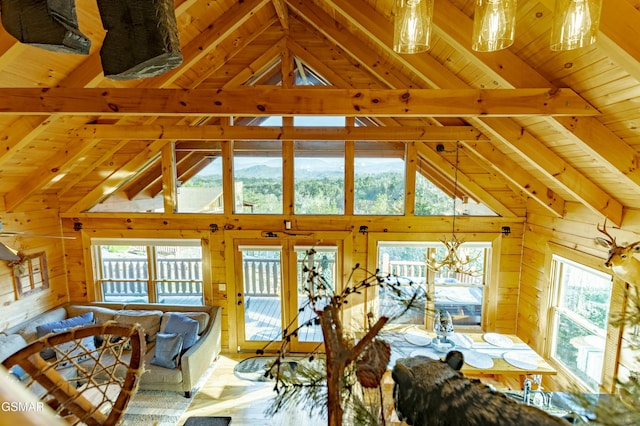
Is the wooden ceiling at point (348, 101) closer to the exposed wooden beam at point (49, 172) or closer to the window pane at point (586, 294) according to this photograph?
the exposed wooden beam at point (49, 172)

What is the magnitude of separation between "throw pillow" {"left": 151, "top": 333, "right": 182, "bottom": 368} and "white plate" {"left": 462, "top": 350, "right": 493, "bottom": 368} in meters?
3.65

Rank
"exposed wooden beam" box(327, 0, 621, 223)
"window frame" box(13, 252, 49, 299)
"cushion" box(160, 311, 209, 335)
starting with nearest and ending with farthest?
"exposed wooden beam" box(327, 0, 621, 223) → "window frame" box(13, 252, 49, 299) → "cushion" box(160, 311, 209, 335)

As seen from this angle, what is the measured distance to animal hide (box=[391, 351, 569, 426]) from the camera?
60cm

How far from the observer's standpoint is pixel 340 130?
13.7 ft

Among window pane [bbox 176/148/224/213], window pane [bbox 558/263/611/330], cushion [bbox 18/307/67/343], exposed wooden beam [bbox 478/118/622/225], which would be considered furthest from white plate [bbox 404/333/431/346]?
cushion [bbox 18/307/67/343]

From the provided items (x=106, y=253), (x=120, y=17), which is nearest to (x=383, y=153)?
(x=120, y=17)

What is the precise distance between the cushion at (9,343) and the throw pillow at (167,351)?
1598mm

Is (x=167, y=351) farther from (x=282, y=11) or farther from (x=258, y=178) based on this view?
(x=282, y=11)

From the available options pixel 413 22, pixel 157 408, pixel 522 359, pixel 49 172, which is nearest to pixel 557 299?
pixel 522 359

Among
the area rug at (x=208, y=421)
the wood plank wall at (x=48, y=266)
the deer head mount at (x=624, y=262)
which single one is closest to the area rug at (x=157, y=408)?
the area rug at (x=208, y=421)

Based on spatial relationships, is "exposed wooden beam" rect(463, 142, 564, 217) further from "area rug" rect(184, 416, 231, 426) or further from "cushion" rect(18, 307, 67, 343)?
"cushion" rect(18, 307, 67, 343)

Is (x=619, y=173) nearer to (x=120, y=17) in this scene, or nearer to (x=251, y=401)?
(x=120, y=17)

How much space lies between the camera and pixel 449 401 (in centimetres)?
66

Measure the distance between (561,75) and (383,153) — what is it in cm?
266
